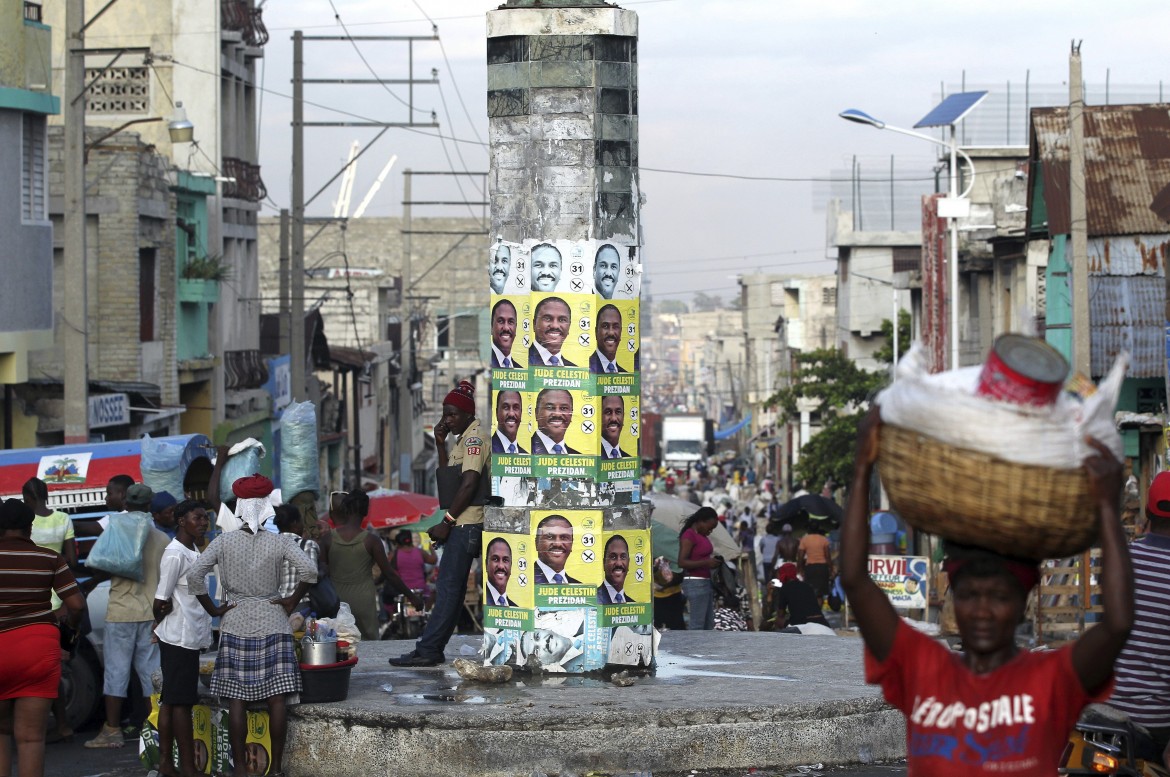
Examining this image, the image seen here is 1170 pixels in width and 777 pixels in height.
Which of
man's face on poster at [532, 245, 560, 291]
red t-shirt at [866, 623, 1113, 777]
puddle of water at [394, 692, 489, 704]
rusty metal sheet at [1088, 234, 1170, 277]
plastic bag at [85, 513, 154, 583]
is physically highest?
rusty metal sheet at [1088, 234, 1170, 277]

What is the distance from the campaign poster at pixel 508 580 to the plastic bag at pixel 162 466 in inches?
158

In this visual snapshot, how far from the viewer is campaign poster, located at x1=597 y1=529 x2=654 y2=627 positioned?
11.3 metres

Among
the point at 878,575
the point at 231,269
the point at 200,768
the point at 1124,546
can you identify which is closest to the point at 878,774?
the point at 200,768

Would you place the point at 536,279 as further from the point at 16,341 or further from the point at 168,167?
the point at 168,167

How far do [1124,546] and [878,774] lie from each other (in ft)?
19.6

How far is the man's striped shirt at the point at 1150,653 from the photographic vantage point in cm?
635

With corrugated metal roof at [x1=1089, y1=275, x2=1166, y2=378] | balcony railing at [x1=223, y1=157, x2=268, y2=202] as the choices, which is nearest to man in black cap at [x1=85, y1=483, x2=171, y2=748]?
corrugated metal roof at [x1=1089, y1=275, x2=1166, y2=378]

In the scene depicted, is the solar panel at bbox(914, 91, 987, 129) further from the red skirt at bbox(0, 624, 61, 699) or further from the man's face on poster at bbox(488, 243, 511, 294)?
the red skirt at bbox(0, 624, 61, 699)

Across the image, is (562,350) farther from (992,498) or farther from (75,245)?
(75,245)

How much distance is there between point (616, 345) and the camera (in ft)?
37.4

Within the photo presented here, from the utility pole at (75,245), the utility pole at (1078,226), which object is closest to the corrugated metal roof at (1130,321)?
the utility pole at (1078,226)

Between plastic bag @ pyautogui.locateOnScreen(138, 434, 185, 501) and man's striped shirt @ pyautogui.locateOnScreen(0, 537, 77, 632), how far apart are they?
5.82m

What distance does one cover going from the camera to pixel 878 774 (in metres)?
9.96

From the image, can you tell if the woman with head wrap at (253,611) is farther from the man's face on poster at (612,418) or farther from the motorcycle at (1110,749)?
the motorcycle at (1110,749)
